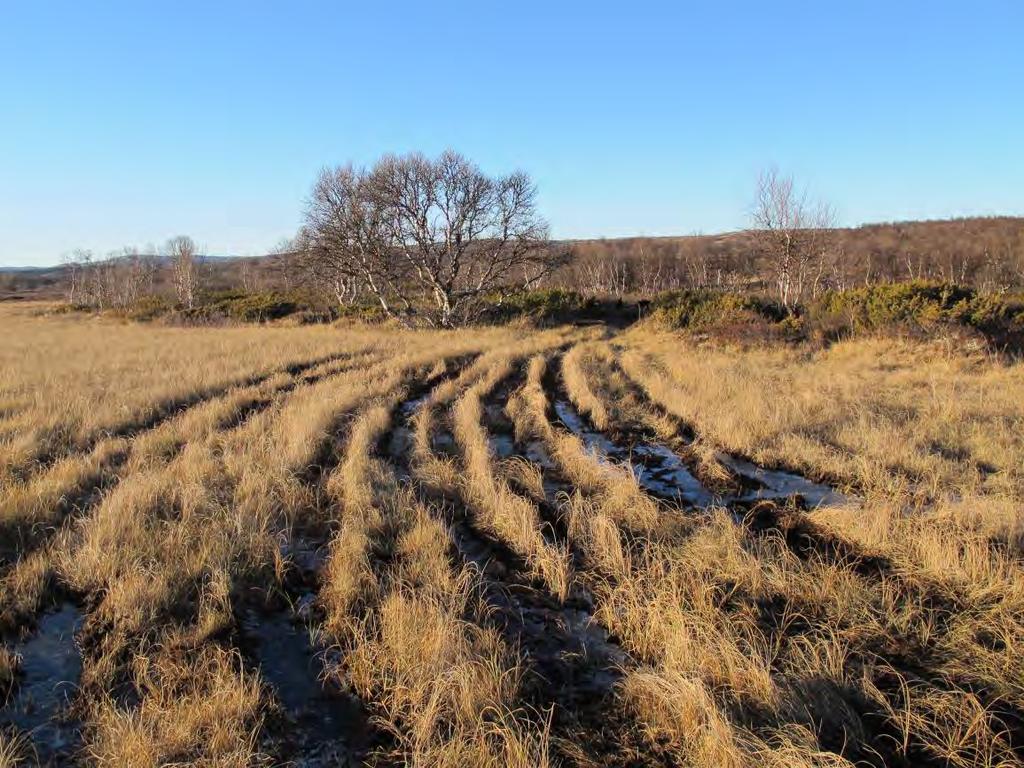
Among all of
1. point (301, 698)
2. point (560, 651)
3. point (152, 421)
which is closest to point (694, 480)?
point (560, 651)

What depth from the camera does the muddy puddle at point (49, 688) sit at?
276 centimetres

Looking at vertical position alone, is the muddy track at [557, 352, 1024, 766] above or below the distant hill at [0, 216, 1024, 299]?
below

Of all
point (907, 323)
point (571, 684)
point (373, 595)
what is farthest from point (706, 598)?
point (907, 323)

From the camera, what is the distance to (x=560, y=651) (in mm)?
3551

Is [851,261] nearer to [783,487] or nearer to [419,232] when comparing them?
[419,232]

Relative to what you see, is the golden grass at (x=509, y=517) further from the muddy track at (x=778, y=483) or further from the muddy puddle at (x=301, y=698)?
the muddy track at (x=778, y=483)

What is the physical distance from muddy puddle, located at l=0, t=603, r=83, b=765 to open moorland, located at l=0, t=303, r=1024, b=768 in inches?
0.7

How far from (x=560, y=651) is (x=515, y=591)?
0.75m

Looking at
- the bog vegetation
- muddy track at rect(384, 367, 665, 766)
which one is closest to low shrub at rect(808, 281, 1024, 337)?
the bog vegetation

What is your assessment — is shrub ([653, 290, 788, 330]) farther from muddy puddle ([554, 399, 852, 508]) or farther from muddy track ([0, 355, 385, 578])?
muddy track ([0, 355, 385, 578])

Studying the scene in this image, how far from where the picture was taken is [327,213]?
27.0m

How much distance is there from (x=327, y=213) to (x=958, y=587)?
2757 centimetres

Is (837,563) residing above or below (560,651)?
above

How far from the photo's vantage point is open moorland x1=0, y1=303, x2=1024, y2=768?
2.79 meters
